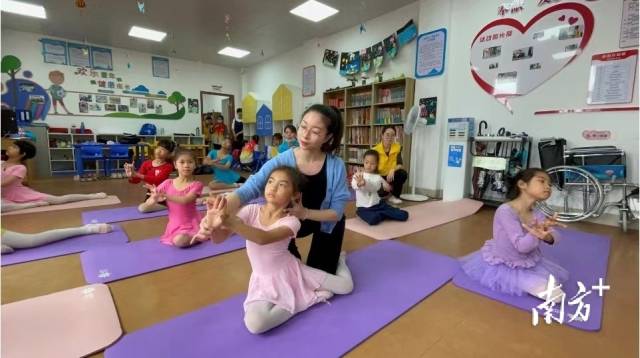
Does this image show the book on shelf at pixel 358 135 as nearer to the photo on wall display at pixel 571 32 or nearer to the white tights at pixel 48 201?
the photo on wall display at pixel 571 32

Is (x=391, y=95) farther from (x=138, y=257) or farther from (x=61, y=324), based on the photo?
(x=61, y=324)

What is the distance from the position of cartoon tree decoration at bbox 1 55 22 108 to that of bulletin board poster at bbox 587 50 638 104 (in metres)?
10.1

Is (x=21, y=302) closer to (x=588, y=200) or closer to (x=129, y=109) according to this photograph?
(x=588, y=200)

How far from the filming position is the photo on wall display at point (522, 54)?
3804 millimetres

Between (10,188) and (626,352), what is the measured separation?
18.5 ft

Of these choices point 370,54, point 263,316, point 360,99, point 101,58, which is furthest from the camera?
point 101,58

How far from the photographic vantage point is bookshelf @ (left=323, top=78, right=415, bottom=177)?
517 cm

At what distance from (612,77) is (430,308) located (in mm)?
3546

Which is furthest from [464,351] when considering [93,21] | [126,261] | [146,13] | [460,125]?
[93,21]

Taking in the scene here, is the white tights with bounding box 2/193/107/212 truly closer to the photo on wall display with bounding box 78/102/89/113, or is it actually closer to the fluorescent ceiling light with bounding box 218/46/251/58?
the photo on wall display with bounding box 78/102/89/113

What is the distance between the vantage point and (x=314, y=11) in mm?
5344

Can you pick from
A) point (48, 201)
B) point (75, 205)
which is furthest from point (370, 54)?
point (48, 201)

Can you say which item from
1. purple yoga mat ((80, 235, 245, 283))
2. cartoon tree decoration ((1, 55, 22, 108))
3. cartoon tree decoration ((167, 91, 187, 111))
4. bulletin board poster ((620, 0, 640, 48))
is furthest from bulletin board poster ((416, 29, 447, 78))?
cartoon tree decoration ((1, 55, 22, 108))

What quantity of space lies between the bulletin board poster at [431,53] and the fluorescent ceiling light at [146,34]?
5.39 metres
